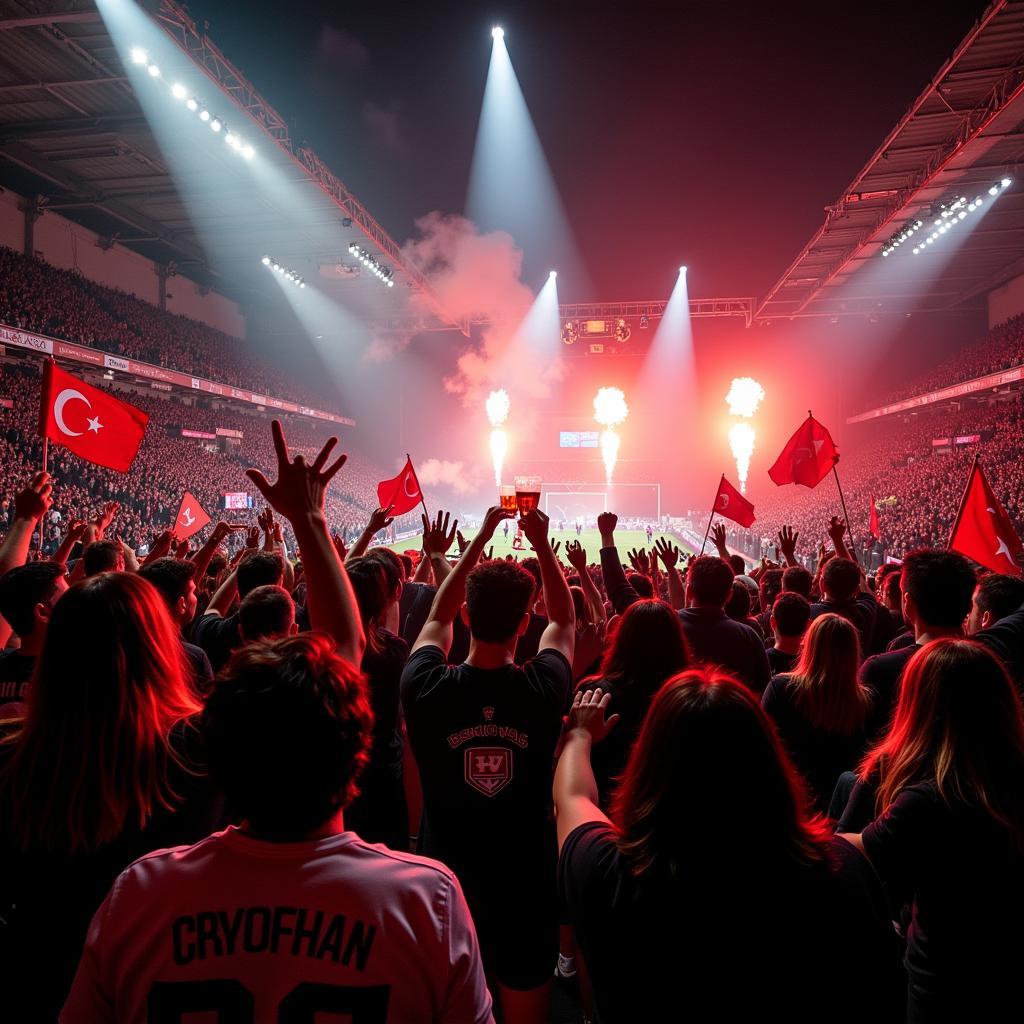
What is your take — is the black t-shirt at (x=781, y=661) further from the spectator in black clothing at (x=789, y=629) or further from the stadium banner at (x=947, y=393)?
the stadium banner at (x=947, y=393)

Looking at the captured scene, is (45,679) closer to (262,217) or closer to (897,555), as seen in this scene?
(897,555)

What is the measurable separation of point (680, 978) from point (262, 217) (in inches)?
1347

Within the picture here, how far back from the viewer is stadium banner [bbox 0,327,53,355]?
20.2 m

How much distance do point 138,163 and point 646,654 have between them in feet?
98.2

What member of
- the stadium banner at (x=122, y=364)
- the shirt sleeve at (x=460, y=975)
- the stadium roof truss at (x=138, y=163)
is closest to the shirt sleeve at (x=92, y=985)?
the shirt sleeve at (x=460, y=975)

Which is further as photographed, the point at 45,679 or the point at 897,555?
the point at 897,555

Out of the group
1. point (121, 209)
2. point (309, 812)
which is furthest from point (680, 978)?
point (121, 209)

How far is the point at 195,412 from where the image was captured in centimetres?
3644

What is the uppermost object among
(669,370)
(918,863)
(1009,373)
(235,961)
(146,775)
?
(669,370)

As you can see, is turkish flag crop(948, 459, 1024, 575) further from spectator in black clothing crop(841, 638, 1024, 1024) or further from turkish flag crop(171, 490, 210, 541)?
turkish flag crop(171, 490, 210, 541)

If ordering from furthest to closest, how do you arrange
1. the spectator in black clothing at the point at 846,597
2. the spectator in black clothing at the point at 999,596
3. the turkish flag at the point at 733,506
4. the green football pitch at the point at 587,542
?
the green football pitch at the point at 587,542, the turkish flag at the point at 733,506, the spectator in black clothing at the point at 846,597, the spectator in black clothing at the point at 999,596

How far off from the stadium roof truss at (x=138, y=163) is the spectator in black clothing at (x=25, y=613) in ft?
60.0

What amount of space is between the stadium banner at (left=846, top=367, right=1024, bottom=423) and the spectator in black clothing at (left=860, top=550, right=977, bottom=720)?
2995 centimetres

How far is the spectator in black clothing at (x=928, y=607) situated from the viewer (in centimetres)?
359
